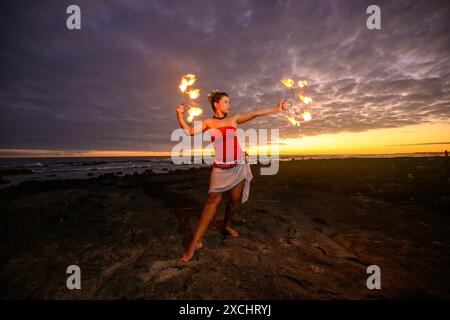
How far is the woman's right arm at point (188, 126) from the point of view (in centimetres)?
349

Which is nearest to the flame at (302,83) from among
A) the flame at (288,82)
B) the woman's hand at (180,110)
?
the flame at (288,82)

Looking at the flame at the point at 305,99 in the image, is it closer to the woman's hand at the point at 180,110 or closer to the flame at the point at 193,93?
the flame at the point at 193,93

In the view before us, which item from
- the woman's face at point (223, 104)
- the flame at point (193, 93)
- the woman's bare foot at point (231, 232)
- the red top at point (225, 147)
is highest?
the flame at point (193, 93)

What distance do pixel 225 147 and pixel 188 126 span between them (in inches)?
28.0

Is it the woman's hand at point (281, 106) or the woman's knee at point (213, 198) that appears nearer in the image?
the woman's hand at point (281, 106)

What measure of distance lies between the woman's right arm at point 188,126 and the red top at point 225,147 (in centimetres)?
24

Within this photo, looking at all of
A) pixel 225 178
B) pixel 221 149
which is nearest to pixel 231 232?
pixel 225 178

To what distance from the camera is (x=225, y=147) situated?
3.54 meters

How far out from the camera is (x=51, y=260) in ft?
10.7

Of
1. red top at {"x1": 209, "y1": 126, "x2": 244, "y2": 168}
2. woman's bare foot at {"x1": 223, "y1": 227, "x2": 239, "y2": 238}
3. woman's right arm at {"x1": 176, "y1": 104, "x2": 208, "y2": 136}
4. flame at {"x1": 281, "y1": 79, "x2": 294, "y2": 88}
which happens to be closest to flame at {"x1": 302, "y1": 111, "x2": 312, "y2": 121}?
flame at {"x1": 281, "y1": 79, "x2": 294, "y2": 88}

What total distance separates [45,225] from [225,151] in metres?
4.62

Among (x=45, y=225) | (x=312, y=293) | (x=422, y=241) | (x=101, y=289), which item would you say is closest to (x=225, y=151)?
(x=312, y=293)

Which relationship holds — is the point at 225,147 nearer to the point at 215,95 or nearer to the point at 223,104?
the point at 223,104
